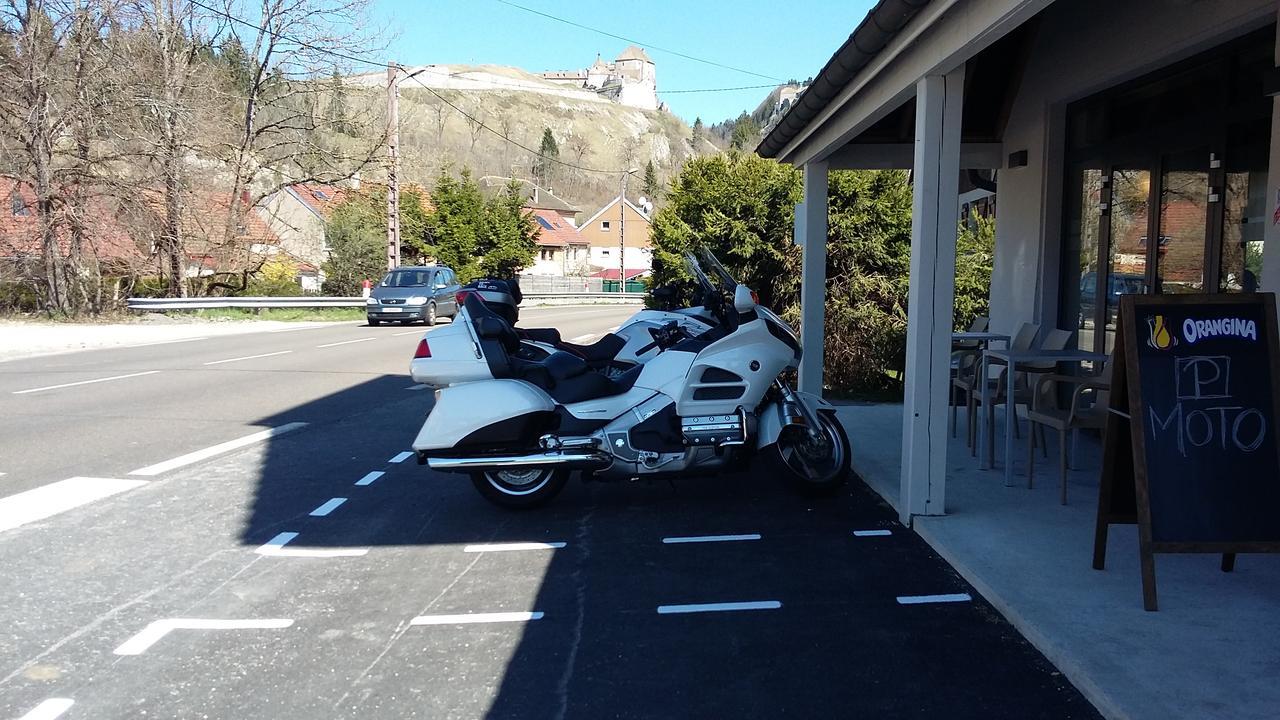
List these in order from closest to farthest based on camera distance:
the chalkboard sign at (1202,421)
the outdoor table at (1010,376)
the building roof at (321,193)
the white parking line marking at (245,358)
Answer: the chalkboard sign at (1202,421) < the outdoor table at (1010,376) < the white parking line marking at (245,358) < the building roof at (321,193)

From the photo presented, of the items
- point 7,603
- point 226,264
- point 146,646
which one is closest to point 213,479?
point 7,603

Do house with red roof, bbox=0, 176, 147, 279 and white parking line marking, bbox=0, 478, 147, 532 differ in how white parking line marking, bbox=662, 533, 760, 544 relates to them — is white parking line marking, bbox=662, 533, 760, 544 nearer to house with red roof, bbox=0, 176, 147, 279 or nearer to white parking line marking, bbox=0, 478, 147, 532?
white parking line marking, bbox=0, 478, 147, 532

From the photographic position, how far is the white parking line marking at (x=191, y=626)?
13.5 ft

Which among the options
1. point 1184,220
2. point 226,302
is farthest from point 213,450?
point 226,302

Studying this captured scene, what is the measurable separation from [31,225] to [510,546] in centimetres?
2481

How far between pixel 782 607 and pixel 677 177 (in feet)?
36.9

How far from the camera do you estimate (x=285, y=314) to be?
28.2 metres

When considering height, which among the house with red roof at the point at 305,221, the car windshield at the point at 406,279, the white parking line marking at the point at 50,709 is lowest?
the white parking line marking at the point at 50,709

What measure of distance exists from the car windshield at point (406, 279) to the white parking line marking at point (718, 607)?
74.4 feet

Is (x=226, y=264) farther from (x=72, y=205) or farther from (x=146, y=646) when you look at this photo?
(x=146, y=646)

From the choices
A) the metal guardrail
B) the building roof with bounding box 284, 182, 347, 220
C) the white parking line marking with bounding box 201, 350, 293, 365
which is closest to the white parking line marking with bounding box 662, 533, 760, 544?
the white parking line marking with bounding box 201, 350, 293, 365

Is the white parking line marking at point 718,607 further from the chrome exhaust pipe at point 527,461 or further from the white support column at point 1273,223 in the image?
the white support column at point 1273,223

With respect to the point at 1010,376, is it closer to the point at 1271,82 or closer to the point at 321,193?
the point at 1271,82

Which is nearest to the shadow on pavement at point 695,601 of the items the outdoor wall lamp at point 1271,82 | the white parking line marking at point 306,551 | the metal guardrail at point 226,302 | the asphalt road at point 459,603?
the asphalt road at point 459,603
